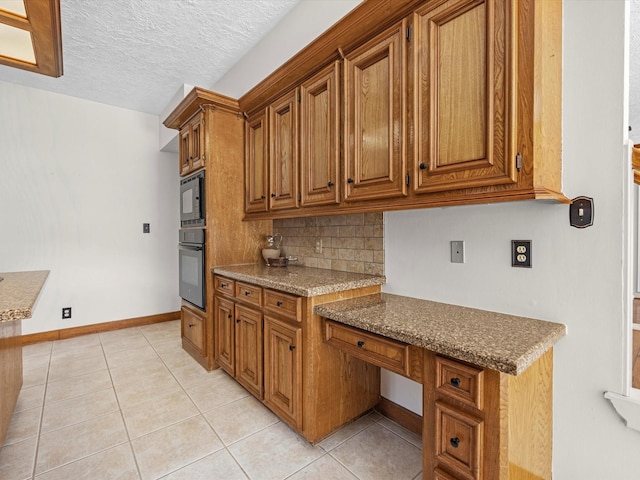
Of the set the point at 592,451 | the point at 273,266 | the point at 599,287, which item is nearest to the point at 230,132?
the point at 273,266

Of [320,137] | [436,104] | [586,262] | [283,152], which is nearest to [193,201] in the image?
[283,152]

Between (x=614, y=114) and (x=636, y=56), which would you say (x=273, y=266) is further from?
(x=636, y=56)

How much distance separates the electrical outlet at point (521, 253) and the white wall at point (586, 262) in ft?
0.07

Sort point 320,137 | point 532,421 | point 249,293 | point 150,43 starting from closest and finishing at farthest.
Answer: point 532,421, point 320,137, point 249,293, point 150,43

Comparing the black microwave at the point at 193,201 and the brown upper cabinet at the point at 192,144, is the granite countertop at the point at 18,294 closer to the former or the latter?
the black microwave at the point at 193,201

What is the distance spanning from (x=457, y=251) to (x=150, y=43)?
2827 mm

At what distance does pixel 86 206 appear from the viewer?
3.66 m

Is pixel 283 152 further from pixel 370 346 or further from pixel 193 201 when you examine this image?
pixel 370 346

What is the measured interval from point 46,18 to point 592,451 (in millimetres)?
2702

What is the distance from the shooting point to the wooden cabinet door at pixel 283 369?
5.79 feet

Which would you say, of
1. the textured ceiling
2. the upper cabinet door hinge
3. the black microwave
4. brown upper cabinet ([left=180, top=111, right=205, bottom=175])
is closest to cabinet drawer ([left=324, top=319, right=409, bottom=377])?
the upper cabinet door hinge

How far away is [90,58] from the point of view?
2.81m

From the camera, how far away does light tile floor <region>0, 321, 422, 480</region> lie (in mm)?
1603

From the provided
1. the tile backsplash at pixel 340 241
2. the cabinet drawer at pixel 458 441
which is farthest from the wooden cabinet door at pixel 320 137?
the cabinet drawer at pixel 458 441
